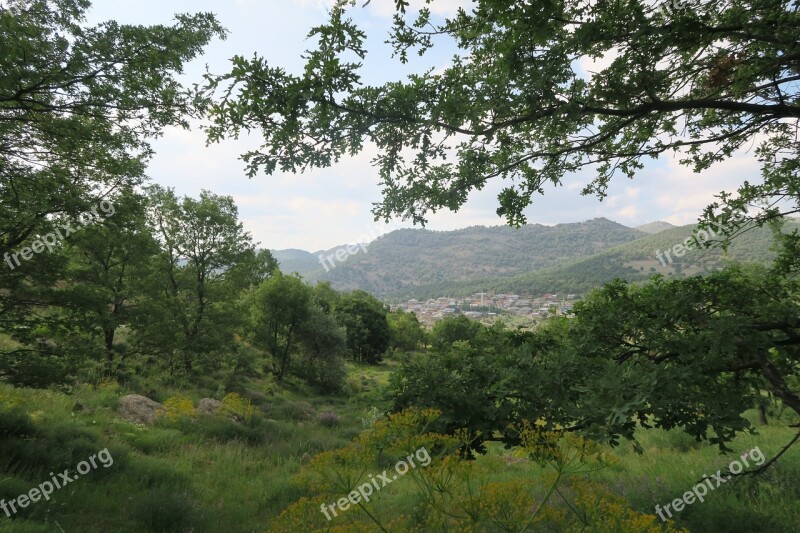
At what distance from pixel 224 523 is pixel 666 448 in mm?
12222

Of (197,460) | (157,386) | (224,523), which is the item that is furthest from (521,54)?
(157,386)

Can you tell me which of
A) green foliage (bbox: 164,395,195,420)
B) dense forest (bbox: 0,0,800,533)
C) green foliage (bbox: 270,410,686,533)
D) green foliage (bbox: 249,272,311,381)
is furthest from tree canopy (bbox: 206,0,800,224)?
green foliage (bbox: 249,272,311,381)

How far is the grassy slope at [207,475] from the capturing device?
5.66 metres

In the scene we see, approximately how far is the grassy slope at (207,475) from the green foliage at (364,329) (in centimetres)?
4048

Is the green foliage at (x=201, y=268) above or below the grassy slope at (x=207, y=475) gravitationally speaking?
above

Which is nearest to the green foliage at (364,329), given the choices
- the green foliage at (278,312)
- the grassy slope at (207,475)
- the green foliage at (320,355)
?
the green foliage at (320,355)

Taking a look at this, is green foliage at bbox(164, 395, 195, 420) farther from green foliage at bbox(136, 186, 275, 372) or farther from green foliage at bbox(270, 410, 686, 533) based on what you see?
green foliage at bbox(270, 410, 686, 533)

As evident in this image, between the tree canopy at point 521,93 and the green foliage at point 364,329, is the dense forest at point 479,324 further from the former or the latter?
the green foliage at point 364,329

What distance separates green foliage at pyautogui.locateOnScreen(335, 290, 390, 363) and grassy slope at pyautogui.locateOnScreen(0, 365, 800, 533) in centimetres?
4048

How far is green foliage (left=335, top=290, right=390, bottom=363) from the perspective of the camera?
5366 cm

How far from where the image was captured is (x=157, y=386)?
57.9ft

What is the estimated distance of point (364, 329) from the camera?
54.2 metres

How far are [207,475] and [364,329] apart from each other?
45821 mm

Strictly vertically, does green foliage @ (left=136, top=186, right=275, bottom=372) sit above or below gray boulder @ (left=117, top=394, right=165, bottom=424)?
above
